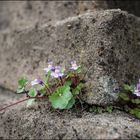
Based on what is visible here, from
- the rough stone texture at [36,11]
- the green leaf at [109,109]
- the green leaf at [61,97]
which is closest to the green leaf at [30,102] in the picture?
the green leaf at [61,97]

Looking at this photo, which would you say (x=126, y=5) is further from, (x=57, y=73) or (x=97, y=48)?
(x=57, y=73)

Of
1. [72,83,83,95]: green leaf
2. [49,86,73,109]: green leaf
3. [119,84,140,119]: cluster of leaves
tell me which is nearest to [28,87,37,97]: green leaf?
[49,86,73,109]: green leaf

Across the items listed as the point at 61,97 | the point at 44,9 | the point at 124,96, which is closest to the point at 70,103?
the point at 61,97

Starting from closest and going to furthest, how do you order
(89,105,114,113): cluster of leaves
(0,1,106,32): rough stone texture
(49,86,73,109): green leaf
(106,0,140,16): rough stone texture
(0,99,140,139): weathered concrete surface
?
1. (0,99,140,139): weathered concrete surface
2. (49,86,73,109): green leaf
3. (89,105,114,113): cluster of leaves
4. (106,0,140,16): rough stone texture
5. (0,1,106,32): rough stone texture

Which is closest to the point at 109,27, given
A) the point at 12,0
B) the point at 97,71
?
the point at 97,71

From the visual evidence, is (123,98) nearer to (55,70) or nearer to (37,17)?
(55,70)

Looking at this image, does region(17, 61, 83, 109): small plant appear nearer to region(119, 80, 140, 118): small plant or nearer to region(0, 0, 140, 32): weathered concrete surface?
region(119, 80, 140, 118): small plant
